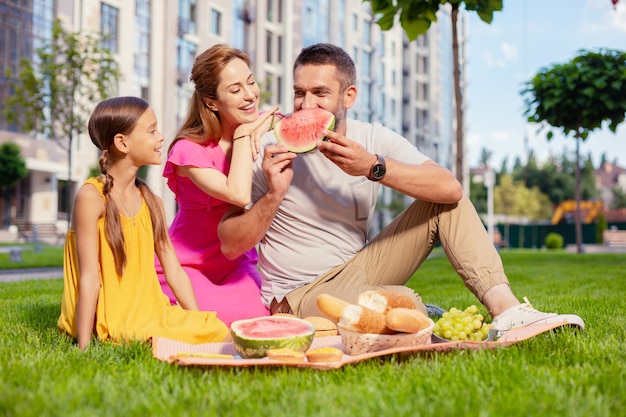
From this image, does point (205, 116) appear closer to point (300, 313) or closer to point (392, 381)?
point (300, 313)

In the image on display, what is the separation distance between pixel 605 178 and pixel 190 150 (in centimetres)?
12261

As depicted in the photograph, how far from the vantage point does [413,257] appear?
387cm

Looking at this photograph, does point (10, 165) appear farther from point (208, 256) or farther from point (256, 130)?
point (256, 130)

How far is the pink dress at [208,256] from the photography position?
154 inches

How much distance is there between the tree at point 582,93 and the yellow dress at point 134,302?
46.3ft

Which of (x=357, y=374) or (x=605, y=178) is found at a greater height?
(x=605, y=178)

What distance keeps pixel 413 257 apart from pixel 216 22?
32295 mm

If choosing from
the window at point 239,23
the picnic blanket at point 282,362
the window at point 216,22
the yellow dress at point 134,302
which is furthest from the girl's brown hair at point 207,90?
the window at point 239,23

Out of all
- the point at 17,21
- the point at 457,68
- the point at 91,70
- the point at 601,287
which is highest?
the point at 17,21

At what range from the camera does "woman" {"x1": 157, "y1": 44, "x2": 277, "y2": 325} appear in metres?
3.67

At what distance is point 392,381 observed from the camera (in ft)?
7.97

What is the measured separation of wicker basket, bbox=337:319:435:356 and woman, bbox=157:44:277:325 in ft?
3.43

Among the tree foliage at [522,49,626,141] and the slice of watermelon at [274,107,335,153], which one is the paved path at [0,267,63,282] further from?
the tree foliage at [522,49,626,141]

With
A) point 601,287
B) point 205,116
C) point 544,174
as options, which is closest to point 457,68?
point 601,287
